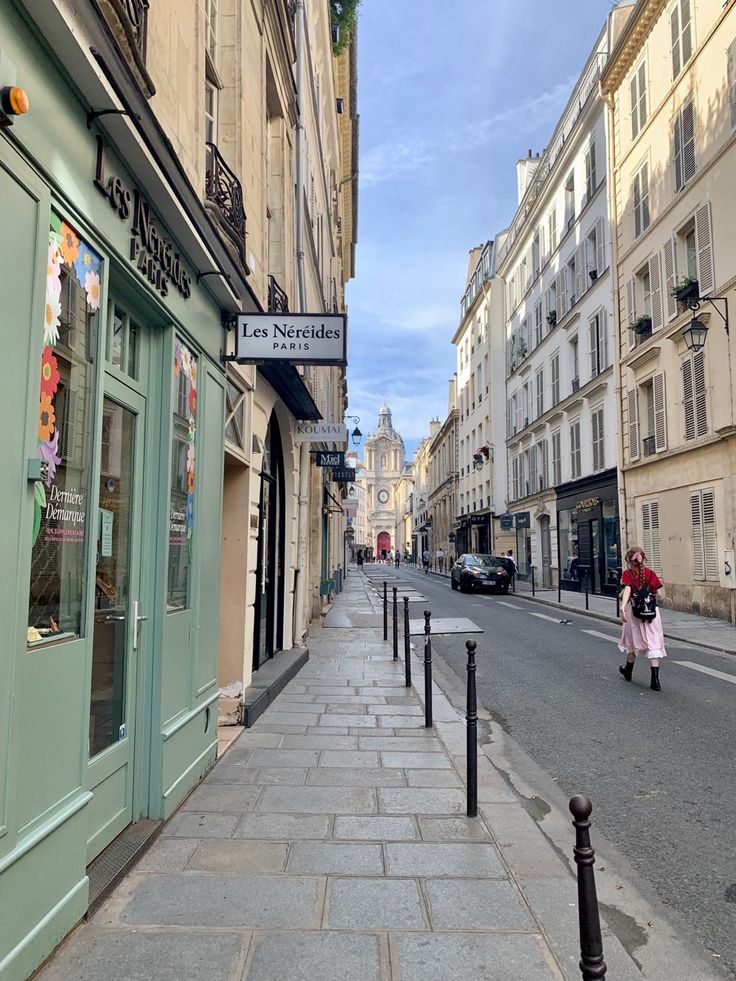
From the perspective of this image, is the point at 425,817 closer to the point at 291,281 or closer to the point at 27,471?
the point at 27,471

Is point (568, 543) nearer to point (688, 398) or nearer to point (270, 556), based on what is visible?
point (688, 398)

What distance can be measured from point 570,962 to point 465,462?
163ft

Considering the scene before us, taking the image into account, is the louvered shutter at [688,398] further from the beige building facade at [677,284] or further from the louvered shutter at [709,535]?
the louvered shutter at [709,535]

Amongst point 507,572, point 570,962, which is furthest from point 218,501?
point 507,572

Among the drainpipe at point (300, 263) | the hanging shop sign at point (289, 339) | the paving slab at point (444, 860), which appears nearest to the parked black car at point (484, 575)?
the drainpipe at point (300, 263)

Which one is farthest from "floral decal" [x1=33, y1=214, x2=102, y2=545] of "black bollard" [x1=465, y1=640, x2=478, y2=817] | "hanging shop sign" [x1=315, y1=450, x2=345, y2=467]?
"hanging shop sign" [x1=315, y1=450, x2=345, y2=467]

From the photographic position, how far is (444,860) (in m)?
3.82

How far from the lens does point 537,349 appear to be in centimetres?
3338

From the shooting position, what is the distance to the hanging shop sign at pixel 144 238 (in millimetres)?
3537

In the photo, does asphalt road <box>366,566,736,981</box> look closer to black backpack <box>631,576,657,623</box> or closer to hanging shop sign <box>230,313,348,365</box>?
black backpack <box>631,576,657,623</box>

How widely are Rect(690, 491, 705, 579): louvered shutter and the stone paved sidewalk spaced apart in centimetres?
1398

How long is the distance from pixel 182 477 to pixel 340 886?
2.68 m

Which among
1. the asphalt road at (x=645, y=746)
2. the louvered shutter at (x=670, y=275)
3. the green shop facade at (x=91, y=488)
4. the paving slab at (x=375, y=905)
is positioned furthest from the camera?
the louvered shutter at (x=670, y=275)

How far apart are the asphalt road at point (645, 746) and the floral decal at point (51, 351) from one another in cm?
346
